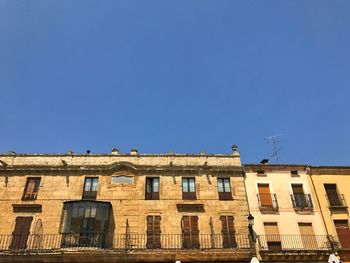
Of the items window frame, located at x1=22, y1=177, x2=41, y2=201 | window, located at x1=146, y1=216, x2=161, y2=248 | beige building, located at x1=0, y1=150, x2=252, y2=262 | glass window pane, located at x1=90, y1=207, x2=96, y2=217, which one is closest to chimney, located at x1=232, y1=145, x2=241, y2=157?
beige building, located at x1=0, y1=150, x2=252, y2=262

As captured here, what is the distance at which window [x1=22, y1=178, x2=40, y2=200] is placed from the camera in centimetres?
2077

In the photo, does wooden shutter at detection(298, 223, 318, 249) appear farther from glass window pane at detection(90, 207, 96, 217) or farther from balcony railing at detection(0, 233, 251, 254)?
glass window pane at detection(90, 207, 96, 217)

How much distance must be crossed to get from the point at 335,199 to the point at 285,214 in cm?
387

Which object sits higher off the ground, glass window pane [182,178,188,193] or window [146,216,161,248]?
glass window pane [182,178,188,193]

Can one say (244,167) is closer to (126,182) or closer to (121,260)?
(126,182)

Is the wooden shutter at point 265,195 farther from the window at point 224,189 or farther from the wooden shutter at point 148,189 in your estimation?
the wooden shutter at point 148,189

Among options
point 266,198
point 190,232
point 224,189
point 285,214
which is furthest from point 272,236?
point 190,232

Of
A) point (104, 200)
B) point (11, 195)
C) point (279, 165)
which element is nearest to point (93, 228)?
point (104, 200)

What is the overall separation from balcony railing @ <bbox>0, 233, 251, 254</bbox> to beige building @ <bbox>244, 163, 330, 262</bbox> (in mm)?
1701

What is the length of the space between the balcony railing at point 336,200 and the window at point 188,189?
9.17m

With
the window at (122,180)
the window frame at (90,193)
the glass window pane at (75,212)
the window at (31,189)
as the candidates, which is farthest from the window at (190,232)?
the window at (31,189)

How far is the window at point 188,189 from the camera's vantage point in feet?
69.5

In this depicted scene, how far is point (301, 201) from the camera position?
2156cm

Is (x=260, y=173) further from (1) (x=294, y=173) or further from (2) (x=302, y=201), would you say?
(2) (x=302, y=201)
